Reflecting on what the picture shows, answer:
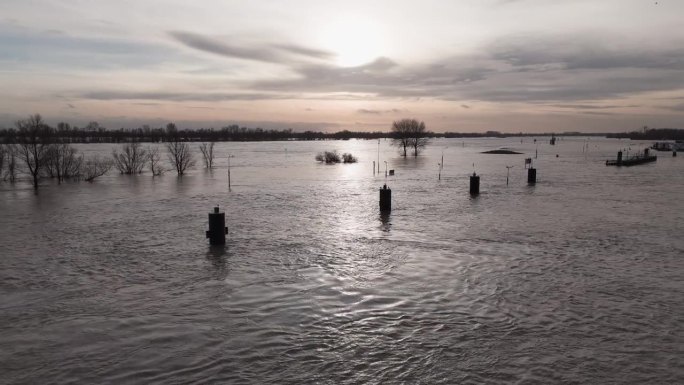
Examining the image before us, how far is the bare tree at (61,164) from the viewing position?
5522cm

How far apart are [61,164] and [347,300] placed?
5784cm

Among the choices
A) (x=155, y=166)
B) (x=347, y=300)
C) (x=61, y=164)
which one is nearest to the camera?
(x=347, y=300)

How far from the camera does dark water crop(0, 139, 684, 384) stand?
8.38m

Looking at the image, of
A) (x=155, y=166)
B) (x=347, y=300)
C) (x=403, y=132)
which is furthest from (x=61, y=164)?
(x=403, y=132)

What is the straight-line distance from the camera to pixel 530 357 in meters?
8.65

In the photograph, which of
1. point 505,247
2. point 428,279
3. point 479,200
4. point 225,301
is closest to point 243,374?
point 225,301

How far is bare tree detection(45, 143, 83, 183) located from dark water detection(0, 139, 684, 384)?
116ft

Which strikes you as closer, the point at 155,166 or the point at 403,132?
the point at 155,166

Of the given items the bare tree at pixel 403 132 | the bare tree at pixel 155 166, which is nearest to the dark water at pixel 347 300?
the bare tree at pixel 155 166

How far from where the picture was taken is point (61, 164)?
57.8 metres

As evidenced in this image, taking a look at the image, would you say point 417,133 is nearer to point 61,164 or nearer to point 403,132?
point 403,132

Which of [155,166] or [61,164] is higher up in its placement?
[61,164]

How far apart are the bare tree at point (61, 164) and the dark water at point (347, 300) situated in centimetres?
3522

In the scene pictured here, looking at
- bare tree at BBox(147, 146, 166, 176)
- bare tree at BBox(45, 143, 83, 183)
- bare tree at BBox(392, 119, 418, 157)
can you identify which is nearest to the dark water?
bare tree at BBox(45, 143, 83, 183)
